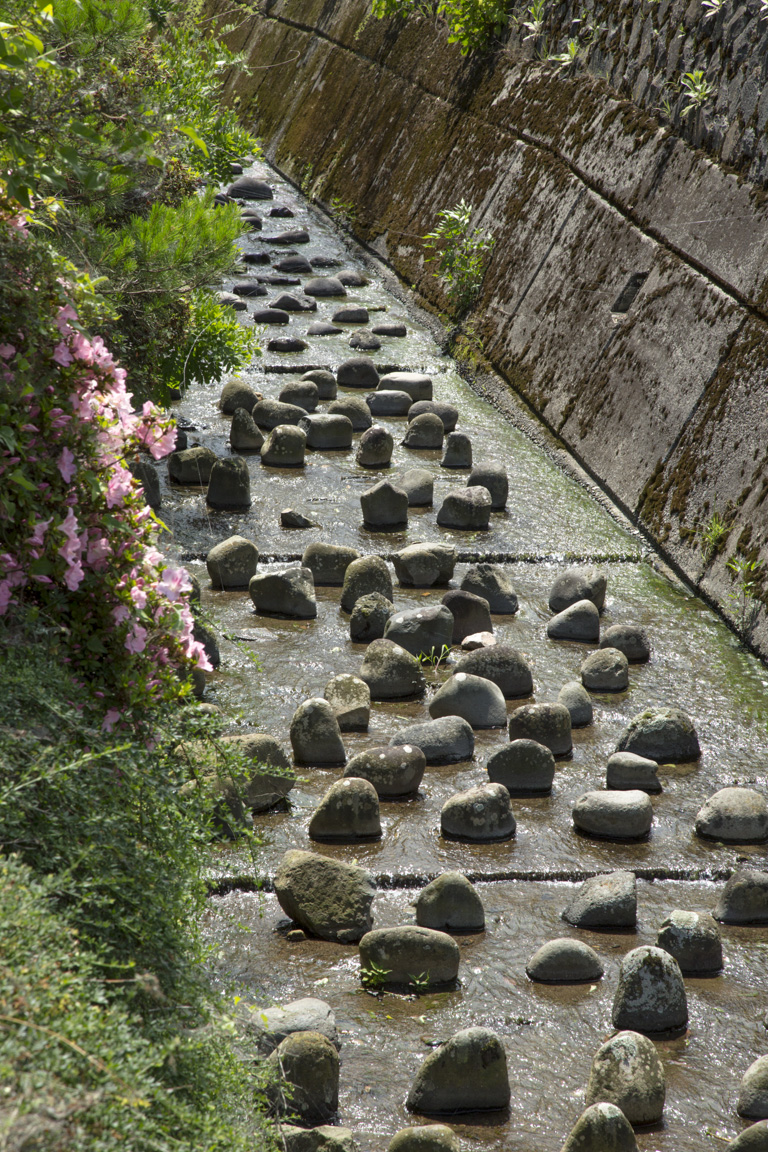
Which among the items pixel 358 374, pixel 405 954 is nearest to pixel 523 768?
pixel 405 954

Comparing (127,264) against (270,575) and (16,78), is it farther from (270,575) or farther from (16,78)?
(16,78)

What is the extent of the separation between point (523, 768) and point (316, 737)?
0.64 m

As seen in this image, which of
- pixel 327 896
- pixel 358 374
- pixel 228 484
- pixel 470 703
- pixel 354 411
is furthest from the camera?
pixel 358 374

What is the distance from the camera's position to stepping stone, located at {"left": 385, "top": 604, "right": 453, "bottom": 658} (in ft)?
14.3

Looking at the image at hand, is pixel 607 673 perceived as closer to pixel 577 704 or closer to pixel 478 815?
pixel 577 704

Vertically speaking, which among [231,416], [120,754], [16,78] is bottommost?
[231,416]

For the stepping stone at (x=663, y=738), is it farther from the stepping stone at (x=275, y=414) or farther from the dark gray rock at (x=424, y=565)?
the stepping stone at (x=275, y=414)

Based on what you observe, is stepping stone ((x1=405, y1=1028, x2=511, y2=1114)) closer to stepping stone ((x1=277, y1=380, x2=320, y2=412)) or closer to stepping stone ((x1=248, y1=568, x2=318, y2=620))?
stepping stone ((x1=248, y1=568, x2=318, y2=620))

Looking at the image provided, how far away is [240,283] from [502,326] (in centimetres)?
291

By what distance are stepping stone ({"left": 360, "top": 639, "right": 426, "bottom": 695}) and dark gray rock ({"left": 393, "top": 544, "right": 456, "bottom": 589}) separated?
871 millimetres

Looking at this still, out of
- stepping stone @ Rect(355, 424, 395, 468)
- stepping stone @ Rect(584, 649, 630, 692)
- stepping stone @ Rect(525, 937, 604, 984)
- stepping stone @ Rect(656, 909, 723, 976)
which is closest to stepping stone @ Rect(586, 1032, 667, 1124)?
stepping stone @ Rect(525, 937, 604, 984)

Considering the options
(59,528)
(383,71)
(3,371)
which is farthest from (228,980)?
(383,71)

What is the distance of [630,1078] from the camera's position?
7.52 ft

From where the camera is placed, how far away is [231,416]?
693 cm
